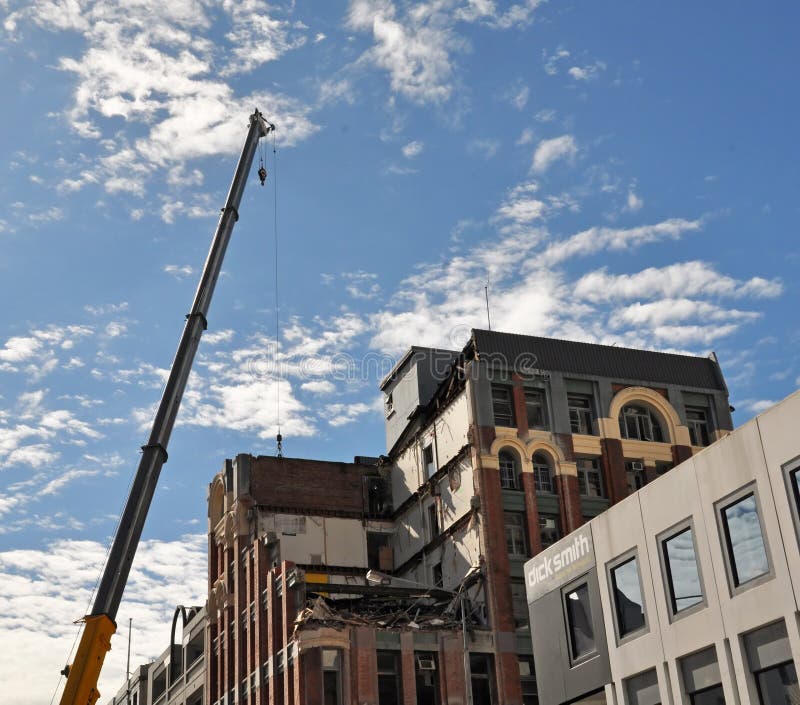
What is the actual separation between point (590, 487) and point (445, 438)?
8896mm

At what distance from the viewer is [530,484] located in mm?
62031

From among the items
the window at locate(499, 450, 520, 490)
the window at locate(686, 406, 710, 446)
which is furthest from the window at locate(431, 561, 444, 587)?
the window at locate(686, 406, 710, 446)

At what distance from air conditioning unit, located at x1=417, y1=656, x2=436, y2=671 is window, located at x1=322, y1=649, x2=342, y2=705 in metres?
4.01

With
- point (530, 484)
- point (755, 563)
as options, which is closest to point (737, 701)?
point (755, 563)

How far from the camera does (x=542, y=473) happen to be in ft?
208

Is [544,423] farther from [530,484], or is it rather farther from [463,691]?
[463,691]

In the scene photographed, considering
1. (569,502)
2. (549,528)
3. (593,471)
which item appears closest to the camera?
(549,528)

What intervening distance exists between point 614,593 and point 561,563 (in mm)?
3570

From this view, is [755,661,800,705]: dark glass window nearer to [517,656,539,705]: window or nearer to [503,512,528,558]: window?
[517,656,539,705]: window

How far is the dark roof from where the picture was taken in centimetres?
6481

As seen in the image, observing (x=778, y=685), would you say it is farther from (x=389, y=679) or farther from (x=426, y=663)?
(x=389, y=679)

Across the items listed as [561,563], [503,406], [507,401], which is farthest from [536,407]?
[561,563]

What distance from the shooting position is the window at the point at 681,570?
105ft

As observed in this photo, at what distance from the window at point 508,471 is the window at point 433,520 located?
5830 millimetres
